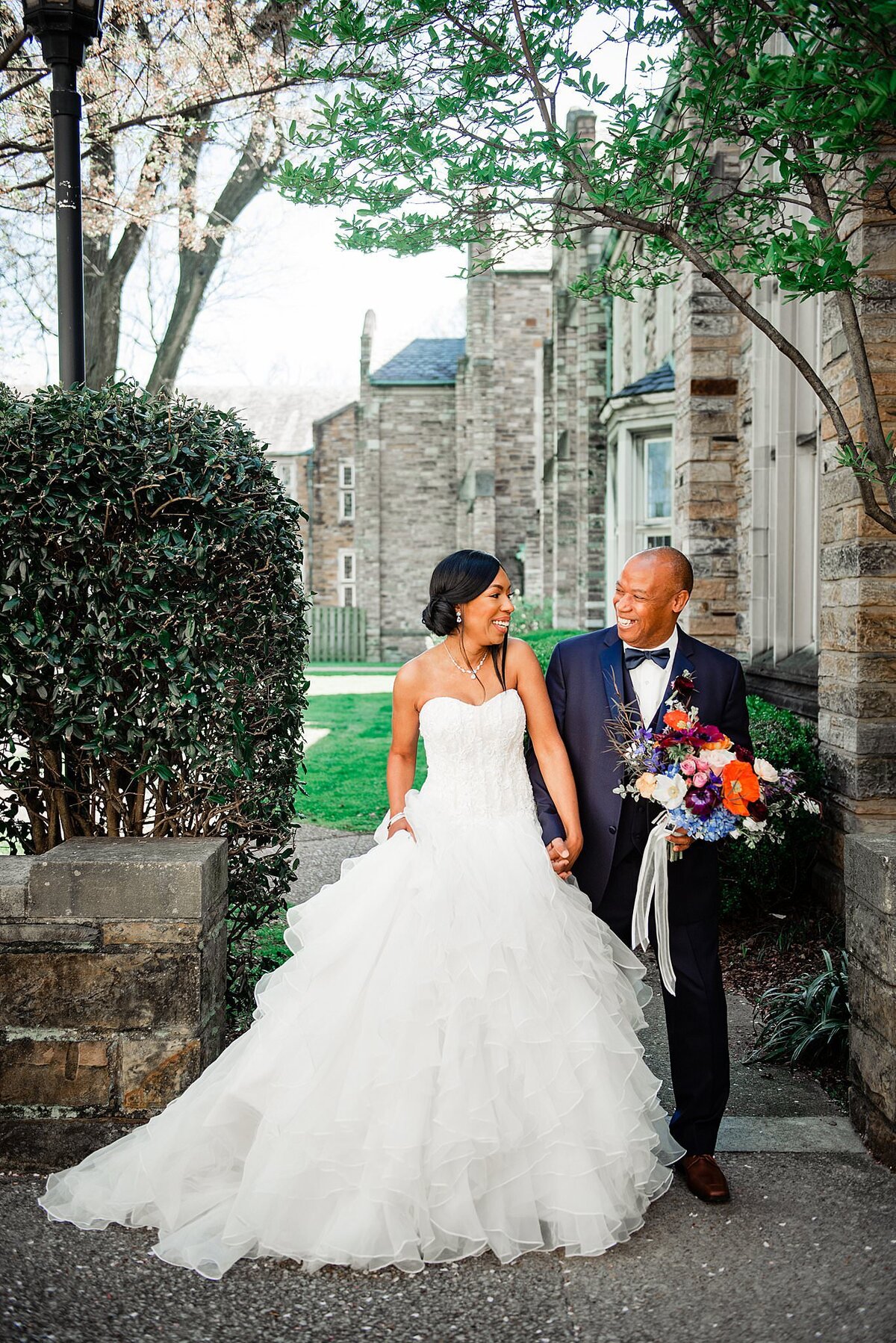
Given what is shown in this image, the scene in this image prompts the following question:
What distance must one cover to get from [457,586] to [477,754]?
1.86 ft

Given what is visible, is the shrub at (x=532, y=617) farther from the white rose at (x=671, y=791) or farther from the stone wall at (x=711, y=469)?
the white rose at (x=671, y=791)

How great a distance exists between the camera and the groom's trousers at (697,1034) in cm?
361

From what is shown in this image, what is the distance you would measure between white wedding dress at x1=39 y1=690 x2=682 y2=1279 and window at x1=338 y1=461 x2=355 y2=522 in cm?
3853

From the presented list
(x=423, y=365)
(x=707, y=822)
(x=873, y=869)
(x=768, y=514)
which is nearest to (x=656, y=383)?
(x=768, y=514)

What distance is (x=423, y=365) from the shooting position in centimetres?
3978

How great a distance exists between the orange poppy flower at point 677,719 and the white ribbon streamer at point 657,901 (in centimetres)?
38

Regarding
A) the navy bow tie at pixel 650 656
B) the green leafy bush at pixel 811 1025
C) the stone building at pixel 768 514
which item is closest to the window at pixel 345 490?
the stone building at pixel 768 514

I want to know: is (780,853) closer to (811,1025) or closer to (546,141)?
(811,1025)

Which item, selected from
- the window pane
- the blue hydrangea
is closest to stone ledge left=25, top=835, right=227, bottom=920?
the blue hydrangea

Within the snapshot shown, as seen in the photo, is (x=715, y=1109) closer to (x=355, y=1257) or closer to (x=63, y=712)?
(x=355, y=1257)

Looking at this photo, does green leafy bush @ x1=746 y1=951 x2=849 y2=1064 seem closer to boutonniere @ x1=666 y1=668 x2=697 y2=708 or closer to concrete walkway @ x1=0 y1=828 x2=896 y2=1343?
concrete walkway @ x1=0 y1=828 x2=896 y2=1343

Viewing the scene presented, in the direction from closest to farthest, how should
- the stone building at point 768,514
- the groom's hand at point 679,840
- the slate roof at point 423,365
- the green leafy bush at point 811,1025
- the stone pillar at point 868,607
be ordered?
the groom's hand at point 679,840, the green leafy bush at point 811,1025, the stone building at point 768,514, the stone pillar at point 868,607, the slate roof at point 423,365

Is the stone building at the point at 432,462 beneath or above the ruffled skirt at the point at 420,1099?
above

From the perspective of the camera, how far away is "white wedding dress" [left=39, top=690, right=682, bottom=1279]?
10.1ft
